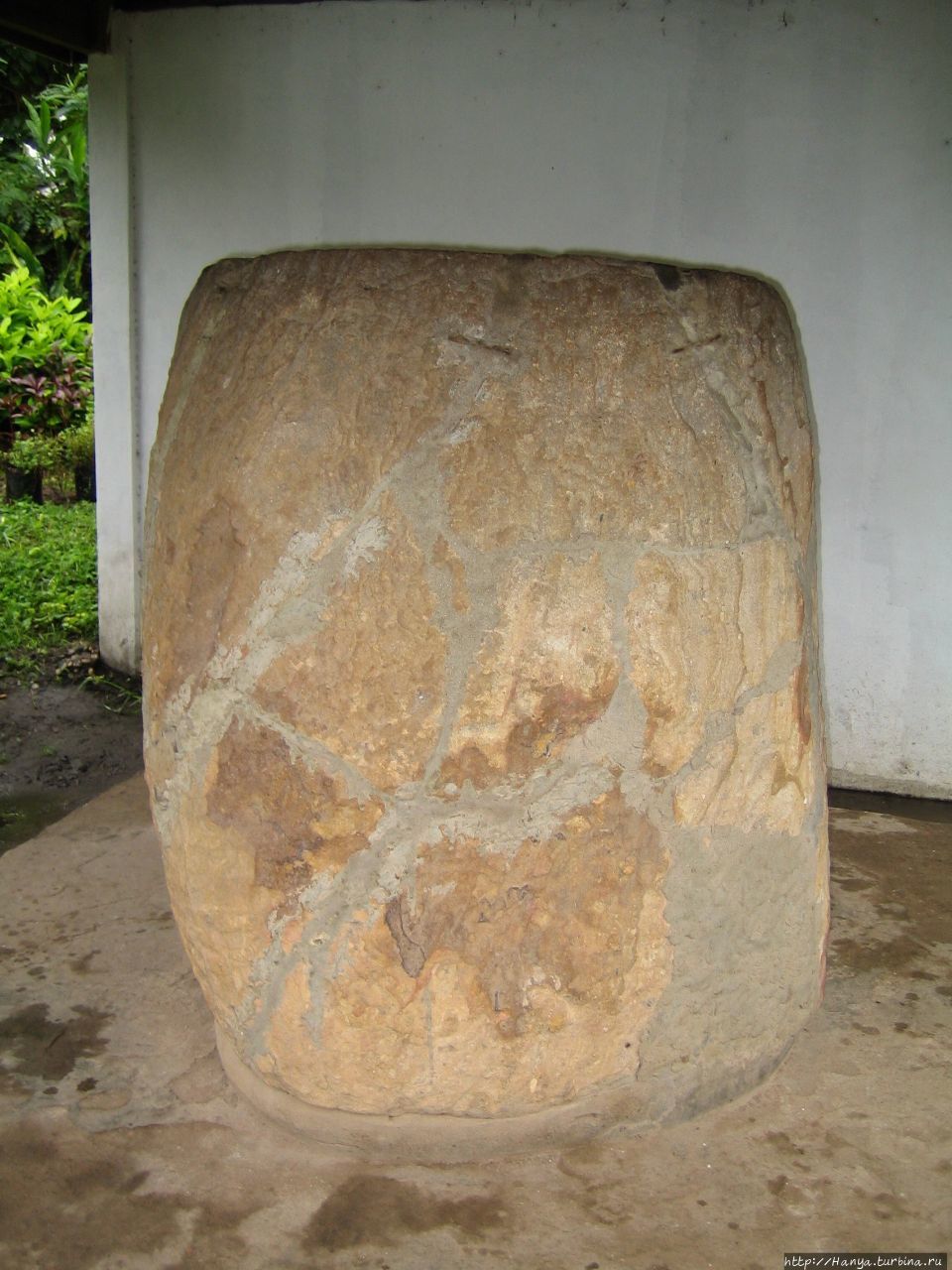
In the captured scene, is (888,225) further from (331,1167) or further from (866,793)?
(331,1167)

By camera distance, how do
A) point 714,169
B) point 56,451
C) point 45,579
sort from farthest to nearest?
point 56,451
point 45,579
point 714,169

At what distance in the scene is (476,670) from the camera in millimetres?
1705

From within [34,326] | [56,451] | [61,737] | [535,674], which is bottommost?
[61,737]

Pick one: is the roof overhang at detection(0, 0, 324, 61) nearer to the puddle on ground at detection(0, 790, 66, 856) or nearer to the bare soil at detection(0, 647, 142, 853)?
the bare soil at detection(0, 647, 142, 853)

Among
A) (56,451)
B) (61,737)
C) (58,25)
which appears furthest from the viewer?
(56,451)

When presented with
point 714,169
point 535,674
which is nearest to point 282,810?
point 535,674

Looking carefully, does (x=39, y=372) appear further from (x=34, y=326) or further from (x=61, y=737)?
(x=61, y=737)

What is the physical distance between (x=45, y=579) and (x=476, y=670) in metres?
4.30

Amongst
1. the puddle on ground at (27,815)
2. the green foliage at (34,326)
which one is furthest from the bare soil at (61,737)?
the green foliage at (34,326)

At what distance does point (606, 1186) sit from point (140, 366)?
323cm

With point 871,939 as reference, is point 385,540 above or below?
above

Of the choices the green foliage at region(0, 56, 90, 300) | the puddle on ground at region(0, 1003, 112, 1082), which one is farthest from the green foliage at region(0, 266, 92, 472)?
the puddle on ground at region(0, 1003, 112, 1082)

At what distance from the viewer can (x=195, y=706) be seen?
1839 mm

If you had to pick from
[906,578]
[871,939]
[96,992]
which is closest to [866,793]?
[906,578]
